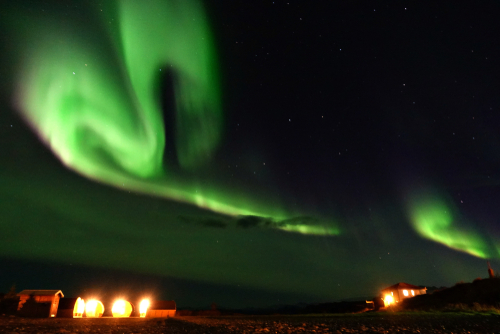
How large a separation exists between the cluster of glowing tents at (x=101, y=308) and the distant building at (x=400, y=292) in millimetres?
44350

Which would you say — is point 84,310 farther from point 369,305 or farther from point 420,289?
point 420,289

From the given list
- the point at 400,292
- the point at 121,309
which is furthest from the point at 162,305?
the point at 400,292

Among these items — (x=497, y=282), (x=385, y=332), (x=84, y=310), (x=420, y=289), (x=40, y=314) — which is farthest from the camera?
(x=420, y=289)

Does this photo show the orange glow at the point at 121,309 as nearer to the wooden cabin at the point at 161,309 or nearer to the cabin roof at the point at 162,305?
the wooden cabin at the point at 161,309

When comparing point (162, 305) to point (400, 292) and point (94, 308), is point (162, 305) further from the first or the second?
point (400, 292)

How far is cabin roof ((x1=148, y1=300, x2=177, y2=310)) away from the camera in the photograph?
57375mm

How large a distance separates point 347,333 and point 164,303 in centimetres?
4945

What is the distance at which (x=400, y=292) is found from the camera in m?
63.0

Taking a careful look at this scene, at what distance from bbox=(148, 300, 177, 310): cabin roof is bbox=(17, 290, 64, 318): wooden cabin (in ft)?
51.1

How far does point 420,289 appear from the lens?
64.9 metres

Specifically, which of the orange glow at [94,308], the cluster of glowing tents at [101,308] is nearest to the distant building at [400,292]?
the cluster of glowing tents at [101,308]

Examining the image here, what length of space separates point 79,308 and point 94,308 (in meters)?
3.15

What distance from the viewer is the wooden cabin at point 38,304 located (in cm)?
4397

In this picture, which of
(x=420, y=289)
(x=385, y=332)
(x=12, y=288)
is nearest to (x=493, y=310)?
(x=385, y=332)
